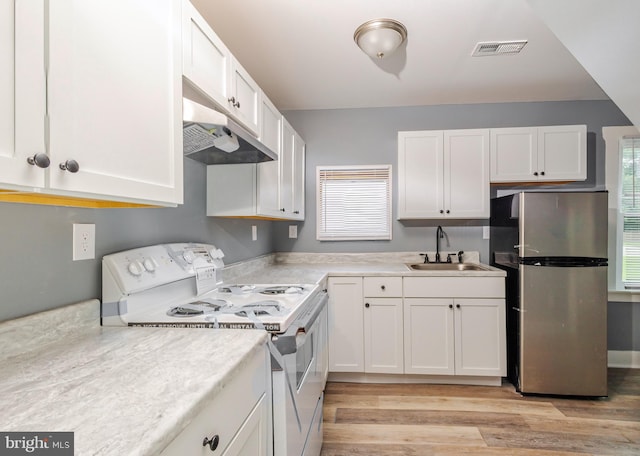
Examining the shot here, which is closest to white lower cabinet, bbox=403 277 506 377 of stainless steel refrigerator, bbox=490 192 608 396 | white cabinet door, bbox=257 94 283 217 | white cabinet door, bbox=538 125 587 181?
stainless steel refrigerator, bbox=490 192 608 396

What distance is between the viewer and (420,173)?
2.96m

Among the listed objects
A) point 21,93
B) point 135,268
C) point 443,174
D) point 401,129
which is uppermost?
point 401,129

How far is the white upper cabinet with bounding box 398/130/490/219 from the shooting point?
2.89 metres

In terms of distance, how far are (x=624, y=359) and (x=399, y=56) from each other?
3.20 m

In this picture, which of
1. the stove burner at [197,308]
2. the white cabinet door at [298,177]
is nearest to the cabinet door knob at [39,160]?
the stove burner at [197,308]

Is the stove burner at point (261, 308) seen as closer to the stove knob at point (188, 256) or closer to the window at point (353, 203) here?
the stove knob at point (188, 256)

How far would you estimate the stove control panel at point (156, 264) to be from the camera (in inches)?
47.4

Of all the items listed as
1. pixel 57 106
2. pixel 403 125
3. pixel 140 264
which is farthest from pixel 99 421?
pixel 403 125

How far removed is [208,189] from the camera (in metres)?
2.01

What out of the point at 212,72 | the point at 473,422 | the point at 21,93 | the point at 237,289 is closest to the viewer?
the point at 21,93

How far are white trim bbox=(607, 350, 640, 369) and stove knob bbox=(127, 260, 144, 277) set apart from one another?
3744mm

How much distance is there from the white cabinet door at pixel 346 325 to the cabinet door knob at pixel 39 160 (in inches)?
85.5

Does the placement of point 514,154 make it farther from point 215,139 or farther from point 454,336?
point 215,139

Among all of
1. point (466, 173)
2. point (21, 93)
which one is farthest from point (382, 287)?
point (21, 93)
